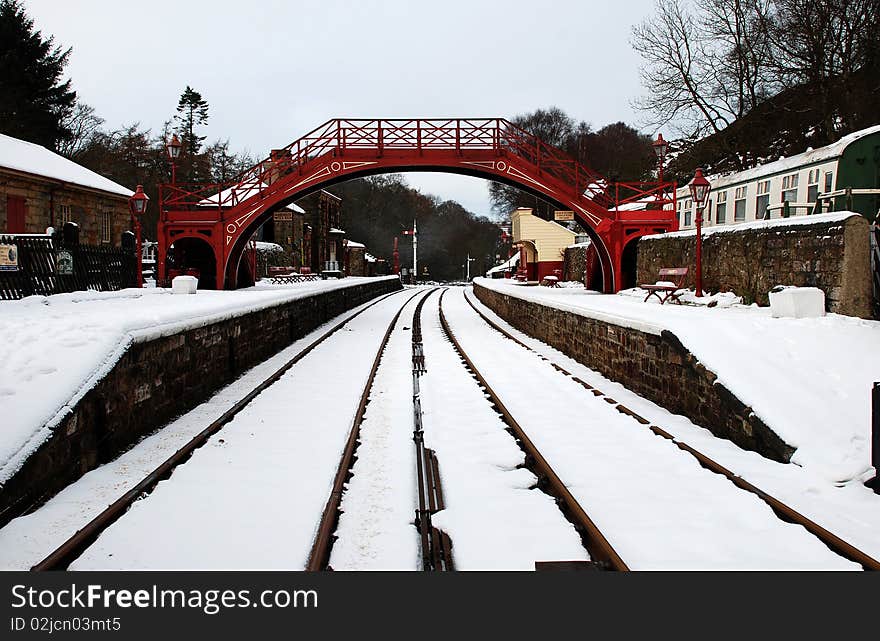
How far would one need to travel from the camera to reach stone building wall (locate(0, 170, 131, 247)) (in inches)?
1004

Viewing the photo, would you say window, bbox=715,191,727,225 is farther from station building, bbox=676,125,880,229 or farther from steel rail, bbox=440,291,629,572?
steel rail, bbox=440,291,629,572

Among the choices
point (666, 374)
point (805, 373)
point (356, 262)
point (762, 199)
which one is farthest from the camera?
point (356, 262)

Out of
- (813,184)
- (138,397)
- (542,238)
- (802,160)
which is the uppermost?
(802,160)

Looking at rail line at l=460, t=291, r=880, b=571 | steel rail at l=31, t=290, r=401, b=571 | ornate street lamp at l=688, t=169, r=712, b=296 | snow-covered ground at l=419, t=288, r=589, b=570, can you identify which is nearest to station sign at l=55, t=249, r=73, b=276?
steel rail at l=31, t=290, r=401, b=571

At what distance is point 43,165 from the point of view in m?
28.0

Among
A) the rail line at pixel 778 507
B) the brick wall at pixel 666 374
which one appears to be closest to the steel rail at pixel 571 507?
the rail line at pixel 778 507

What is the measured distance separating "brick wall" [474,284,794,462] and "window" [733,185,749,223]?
30.5 ft

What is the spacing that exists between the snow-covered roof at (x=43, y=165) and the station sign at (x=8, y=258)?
15972mm

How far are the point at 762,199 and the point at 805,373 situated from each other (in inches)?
562

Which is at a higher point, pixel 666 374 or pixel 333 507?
pixel 666 374

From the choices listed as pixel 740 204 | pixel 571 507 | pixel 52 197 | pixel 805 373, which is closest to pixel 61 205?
pixel 52 197

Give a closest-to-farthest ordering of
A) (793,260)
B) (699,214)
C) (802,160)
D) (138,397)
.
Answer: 1. (138,397)
2. (793,260)
3. (699,214)
4. (802,160)

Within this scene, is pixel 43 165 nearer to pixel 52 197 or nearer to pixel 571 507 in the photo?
pixel 52 197

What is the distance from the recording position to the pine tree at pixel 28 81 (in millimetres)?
38938
